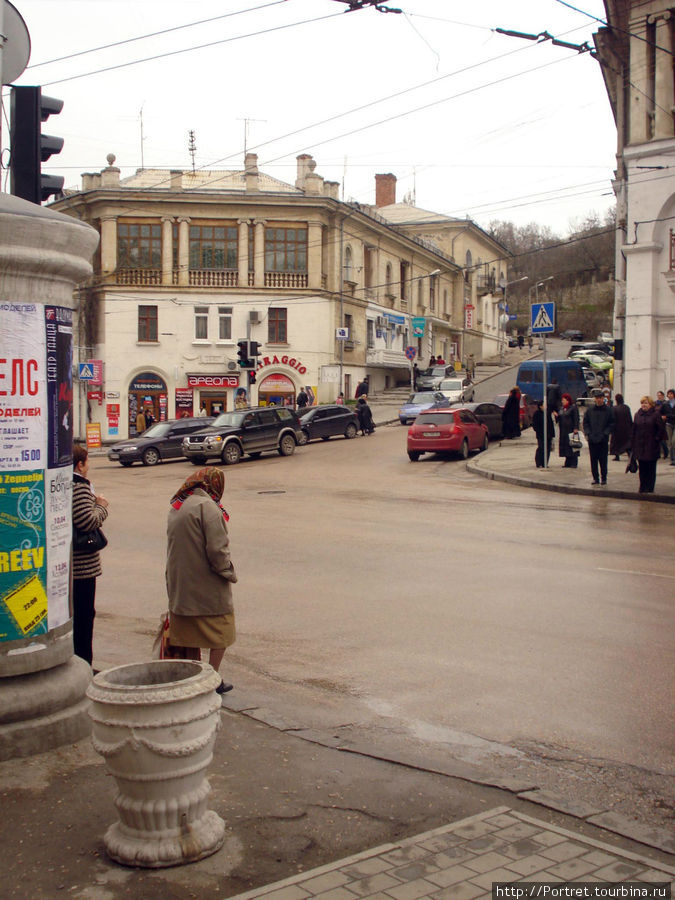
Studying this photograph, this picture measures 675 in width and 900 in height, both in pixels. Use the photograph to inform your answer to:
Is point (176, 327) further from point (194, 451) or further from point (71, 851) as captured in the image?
point (71, 851)

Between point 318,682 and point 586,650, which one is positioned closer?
point 318,682

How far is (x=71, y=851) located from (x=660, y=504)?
1496 centimetres

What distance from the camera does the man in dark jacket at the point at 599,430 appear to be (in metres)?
19.0

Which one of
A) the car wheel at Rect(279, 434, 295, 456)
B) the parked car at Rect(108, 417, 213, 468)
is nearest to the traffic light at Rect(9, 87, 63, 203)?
the parked car at Rect(108, 417, 213, 468)

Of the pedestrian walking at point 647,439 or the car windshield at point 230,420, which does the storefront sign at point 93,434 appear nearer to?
the car windshield at point 230,420

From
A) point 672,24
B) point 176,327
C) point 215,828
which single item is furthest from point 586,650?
point 176,327

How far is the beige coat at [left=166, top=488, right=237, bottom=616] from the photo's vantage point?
5871mm

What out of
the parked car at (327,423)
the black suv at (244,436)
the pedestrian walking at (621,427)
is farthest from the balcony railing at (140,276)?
the pedestrian walking at (621,427)

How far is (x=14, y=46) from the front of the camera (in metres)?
6.59

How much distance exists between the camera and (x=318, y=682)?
684cm

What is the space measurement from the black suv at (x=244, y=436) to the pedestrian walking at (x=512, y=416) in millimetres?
7260

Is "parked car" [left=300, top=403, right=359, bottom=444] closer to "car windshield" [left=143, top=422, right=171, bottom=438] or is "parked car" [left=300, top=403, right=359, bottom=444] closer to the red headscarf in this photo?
"car windshield" [left=143, top=422, right=171, bottom=438]

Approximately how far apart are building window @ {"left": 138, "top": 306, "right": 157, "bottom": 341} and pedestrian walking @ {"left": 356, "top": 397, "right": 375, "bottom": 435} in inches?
552

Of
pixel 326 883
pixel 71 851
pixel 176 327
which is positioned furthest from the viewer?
pixel 176 327
